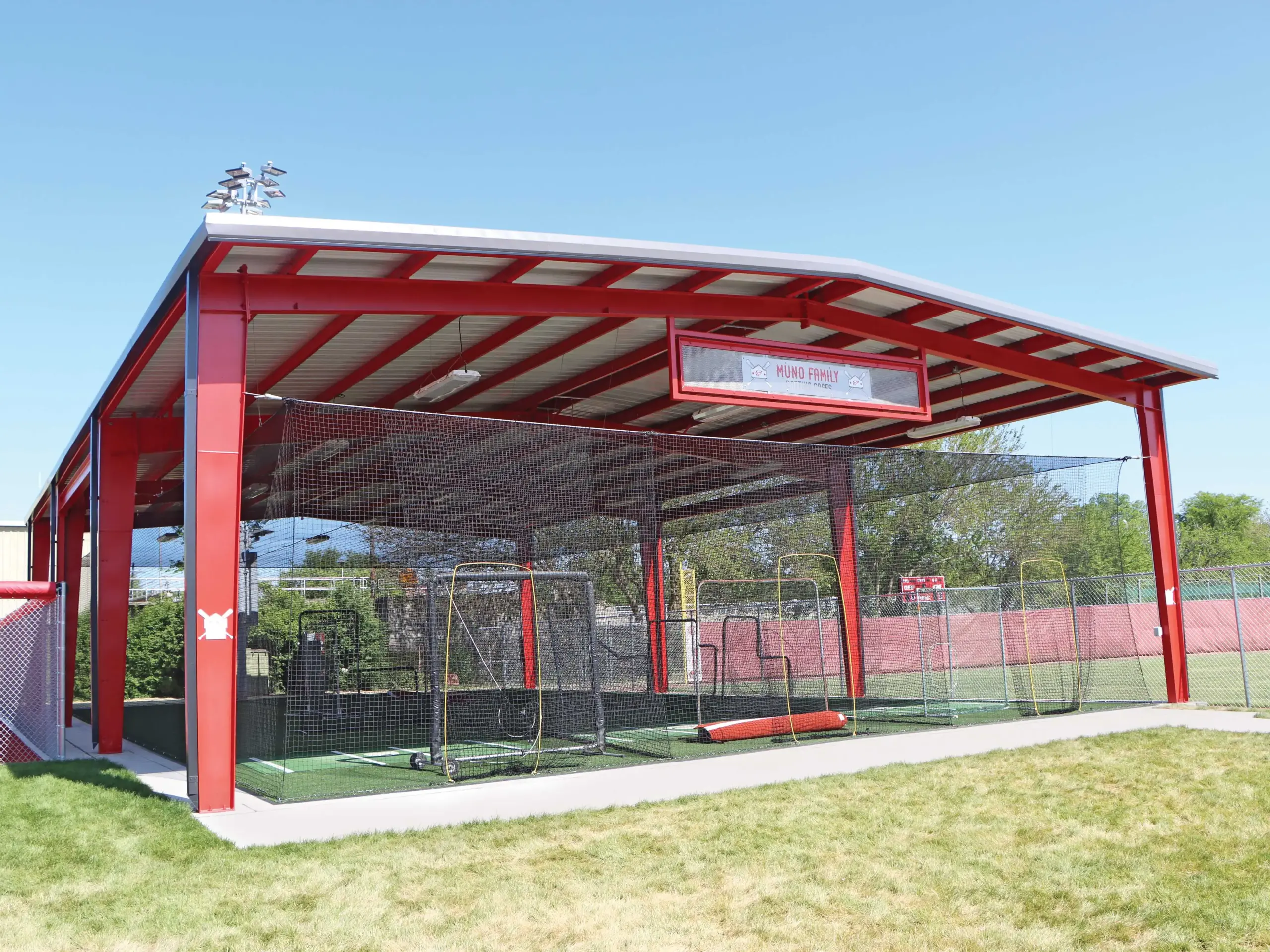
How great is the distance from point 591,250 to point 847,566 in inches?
250

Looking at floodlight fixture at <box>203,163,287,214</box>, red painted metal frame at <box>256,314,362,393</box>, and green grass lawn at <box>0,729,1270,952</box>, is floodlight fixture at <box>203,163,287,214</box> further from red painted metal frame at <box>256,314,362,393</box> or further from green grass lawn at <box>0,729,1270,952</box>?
green grass lawn at <box>0,729,1270,952</box>

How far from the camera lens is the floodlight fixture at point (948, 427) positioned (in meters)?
16.4

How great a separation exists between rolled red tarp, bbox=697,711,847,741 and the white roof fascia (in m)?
4.81

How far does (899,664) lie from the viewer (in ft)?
50.9

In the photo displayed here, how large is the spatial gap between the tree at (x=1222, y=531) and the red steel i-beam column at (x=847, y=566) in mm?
50027

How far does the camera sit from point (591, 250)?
9461 millimetres

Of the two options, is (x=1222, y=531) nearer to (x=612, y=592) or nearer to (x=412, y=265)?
(x=612, y=592)

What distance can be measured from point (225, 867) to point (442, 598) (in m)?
3.67

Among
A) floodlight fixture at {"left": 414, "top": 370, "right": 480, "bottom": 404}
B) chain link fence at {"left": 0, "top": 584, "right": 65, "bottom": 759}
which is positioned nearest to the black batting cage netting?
floodlight fixture at {"left": 414, "top": 370, "right": 480, "bottom": 404}

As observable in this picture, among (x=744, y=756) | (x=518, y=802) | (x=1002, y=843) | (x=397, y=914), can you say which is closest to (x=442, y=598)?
(x=518, y=802)

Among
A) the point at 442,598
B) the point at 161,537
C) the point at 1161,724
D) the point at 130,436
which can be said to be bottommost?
the point at 1161,724

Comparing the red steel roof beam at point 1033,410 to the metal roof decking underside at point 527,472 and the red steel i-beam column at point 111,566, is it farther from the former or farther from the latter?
the red steel i-beam column at point 111,566

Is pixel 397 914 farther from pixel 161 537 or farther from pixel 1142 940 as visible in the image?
pixel 161 537

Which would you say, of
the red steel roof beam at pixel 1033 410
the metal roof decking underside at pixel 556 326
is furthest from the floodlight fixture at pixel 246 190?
the red steel roof beam at pixel 1033 410
